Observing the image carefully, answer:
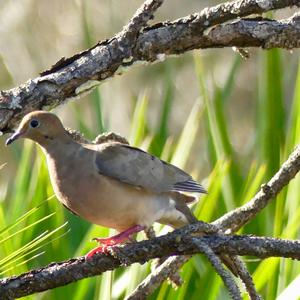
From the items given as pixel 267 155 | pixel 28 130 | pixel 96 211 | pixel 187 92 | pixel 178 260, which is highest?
pixel 187 92

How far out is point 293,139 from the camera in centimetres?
291

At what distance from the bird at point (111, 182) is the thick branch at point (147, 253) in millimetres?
354

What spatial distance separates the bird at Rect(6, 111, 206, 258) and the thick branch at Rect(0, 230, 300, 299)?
1.16 ft

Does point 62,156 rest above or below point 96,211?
above

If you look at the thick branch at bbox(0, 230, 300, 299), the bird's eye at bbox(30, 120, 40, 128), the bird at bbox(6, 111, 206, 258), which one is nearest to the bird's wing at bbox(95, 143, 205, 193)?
the bird at bbox(6, 111, 206, 258)

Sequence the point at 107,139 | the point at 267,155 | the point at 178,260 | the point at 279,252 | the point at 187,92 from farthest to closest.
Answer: the point at 187,92 < the point at 267,155 < the point at 107,139 < the point at 178,260 < the point at 279,252

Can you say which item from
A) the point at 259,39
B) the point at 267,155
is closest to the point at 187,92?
the point at 267,155

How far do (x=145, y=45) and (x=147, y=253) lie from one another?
47 centimetres

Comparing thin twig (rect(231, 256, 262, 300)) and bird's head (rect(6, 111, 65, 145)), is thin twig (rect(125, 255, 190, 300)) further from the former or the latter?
bird's head (rect(6, 111, 65, 145))

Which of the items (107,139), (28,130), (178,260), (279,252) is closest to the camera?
(279,252)

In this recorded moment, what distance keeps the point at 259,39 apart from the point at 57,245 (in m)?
0.94

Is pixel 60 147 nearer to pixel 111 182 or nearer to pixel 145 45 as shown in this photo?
pixel 111 182

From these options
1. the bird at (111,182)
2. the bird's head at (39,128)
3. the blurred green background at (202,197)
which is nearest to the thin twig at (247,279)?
the blurred green background at (202,197)

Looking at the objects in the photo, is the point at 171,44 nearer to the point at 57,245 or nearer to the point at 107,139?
the point at 107,139
